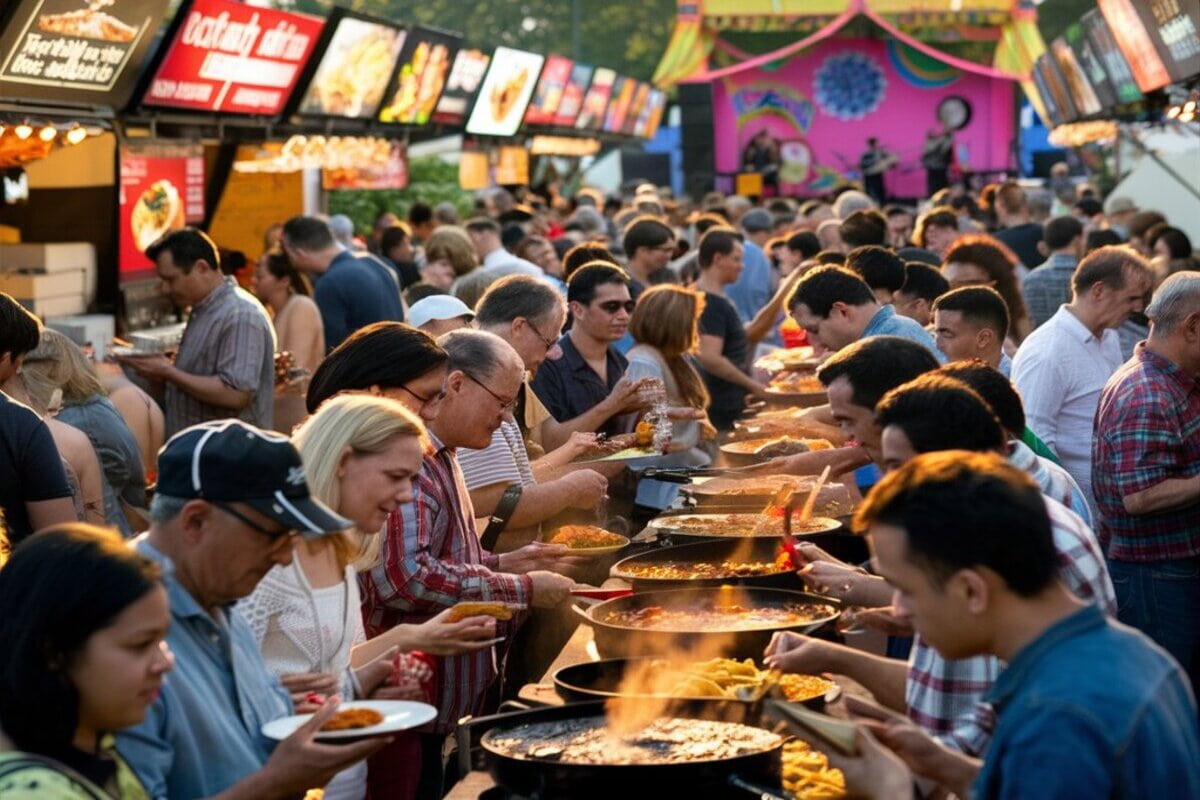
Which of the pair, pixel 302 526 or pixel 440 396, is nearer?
pixel 302 526

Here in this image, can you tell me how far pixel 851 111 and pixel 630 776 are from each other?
3460cm

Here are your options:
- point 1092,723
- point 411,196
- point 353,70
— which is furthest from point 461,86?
point 1092,723

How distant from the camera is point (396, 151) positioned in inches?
774

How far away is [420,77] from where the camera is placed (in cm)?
1928

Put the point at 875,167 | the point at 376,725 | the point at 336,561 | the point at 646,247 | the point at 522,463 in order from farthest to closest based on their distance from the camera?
the point at 875,167 → the point at 646,247 → the point at 522,463 → the point at 336,561 → the point at 376,725

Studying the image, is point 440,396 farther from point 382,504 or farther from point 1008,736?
point 1008,736

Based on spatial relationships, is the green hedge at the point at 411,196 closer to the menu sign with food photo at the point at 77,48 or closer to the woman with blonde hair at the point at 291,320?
the menu sign with food photo at the point at 77,48

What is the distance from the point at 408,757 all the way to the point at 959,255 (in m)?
5.91

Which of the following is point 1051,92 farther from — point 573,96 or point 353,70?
point 353,70

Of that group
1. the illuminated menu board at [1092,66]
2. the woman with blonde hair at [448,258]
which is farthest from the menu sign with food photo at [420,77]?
the illuminated menu board at [1092,66]

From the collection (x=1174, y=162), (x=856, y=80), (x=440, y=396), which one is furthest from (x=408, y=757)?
(x=856, y=80)

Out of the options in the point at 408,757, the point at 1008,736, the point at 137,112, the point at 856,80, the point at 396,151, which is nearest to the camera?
the point at 1008,736

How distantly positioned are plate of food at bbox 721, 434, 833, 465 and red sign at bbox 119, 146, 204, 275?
543cm

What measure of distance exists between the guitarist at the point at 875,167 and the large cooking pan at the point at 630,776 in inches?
1280
